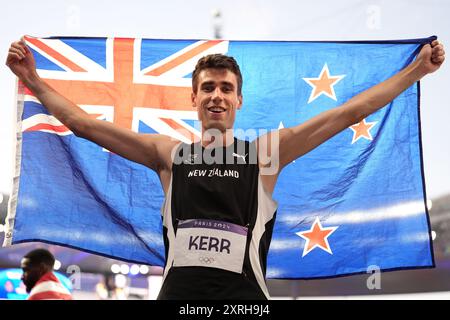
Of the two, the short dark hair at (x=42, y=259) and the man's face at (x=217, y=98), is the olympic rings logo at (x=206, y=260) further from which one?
the short dark hair at (x=42, y=259)

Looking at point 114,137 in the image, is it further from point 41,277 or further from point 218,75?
point 41,277

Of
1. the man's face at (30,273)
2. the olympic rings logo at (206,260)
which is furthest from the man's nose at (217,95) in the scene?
the man's face at (30,273)

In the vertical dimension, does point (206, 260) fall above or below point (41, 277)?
below

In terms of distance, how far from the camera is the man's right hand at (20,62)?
141 inches

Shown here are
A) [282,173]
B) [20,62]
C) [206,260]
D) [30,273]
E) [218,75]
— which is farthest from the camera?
[30,273]

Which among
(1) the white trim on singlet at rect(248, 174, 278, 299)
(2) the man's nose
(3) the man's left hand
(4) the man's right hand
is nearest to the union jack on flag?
(4) the man's right hand

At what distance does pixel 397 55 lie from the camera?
15.9ft

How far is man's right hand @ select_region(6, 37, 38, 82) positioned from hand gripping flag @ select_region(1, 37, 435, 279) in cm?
119

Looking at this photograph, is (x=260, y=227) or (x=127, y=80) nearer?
(x=260, y=227)

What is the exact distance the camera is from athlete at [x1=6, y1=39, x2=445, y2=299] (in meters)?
3.04

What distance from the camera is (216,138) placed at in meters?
3.45

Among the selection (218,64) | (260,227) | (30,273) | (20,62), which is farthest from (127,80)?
(260,227)

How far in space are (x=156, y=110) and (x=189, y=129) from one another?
0.32 metres

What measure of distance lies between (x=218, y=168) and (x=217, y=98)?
44 cm
